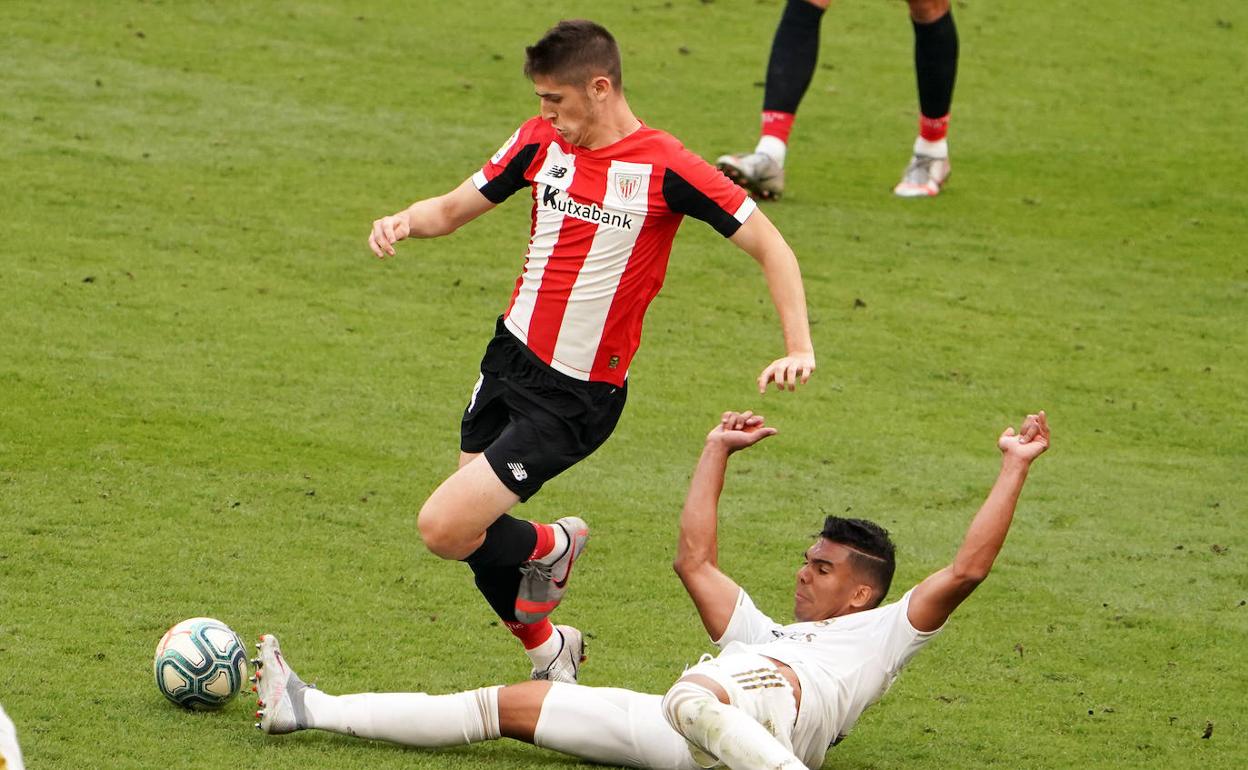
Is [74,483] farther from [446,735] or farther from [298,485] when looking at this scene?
[446,735]

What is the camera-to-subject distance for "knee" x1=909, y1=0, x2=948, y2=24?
432 inches

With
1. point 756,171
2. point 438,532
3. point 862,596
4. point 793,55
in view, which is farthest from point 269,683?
point 793,55

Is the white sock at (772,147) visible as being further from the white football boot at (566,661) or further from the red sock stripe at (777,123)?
the white football boot at (566,661)

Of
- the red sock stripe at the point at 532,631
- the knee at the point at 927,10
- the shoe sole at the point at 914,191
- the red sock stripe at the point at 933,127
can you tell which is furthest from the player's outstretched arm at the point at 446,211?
the shoe sole at the point at 914,191

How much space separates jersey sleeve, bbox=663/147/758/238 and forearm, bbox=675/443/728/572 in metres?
0.72

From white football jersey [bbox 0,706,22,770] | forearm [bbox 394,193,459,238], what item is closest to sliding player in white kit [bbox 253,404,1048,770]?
forearm [bbox 394,193,459,238]

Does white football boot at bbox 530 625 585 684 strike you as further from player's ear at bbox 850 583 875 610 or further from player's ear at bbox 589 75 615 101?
player's ear at bbox 589 75 615 101

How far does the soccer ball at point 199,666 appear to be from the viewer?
15.8 feet

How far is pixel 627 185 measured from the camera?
4.99 m

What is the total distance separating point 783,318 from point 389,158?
6882 millimetres

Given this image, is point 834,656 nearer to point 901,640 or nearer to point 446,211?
point 901,640

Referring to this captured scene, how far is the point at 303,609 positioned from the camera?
5.75m

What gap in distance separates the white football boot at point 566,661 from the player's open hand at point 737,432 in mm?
774

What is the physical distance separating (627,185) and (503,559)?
1.18 m
